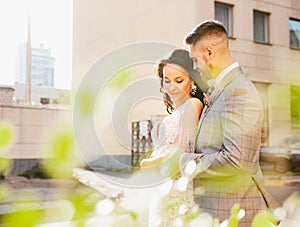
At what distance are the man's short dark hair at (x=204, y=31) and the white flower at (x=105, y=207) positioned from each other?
1.91 ft

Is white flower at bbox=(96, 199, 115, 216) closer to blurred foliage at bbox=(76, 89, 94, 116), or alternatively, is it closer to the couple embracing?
blurred foliage at bbox=(76, 89, 94, 116)

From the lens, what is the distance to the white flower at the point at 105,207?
16cm

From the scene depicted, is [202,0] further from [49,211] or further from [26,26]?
[49,211]

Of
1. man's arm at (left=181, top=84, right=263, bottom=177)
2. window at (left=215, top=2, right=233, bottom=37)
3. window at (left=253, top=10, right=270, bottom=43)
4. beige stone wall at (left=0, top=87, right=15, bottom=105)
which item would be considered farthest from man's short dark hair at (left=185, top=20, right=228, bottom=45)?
beige stone wall at (left=0, top=87, right=15, bottom=105)

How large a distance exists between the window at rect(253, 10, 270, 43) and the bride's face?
2.13 metres

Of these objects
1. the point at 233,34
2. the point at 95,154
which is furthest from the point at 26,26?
the point at 233,34

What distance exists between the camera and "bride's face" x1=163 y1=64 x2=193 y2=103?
873 mm

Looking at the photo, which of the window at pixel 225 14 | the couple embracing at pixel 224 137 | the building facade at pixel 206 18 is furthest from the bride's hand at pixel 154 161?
the window at pixel 225 14

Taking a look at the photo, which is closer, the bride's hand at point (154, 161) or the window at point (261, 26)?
the bride's hand at point (154, 161)

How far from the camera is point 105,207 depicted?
164 millimetres

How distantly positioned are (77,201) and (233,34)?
2951mm

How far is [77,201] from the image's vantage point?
17 cm

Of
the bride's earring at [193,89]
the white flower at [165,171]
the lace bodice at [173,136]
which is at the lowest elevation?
the white flower at [165,171]

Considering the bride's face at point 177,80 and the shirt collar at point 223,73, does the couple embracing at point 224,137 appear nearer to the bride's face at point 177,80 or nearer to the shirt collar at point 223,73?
the shirt collar at point 223,73
